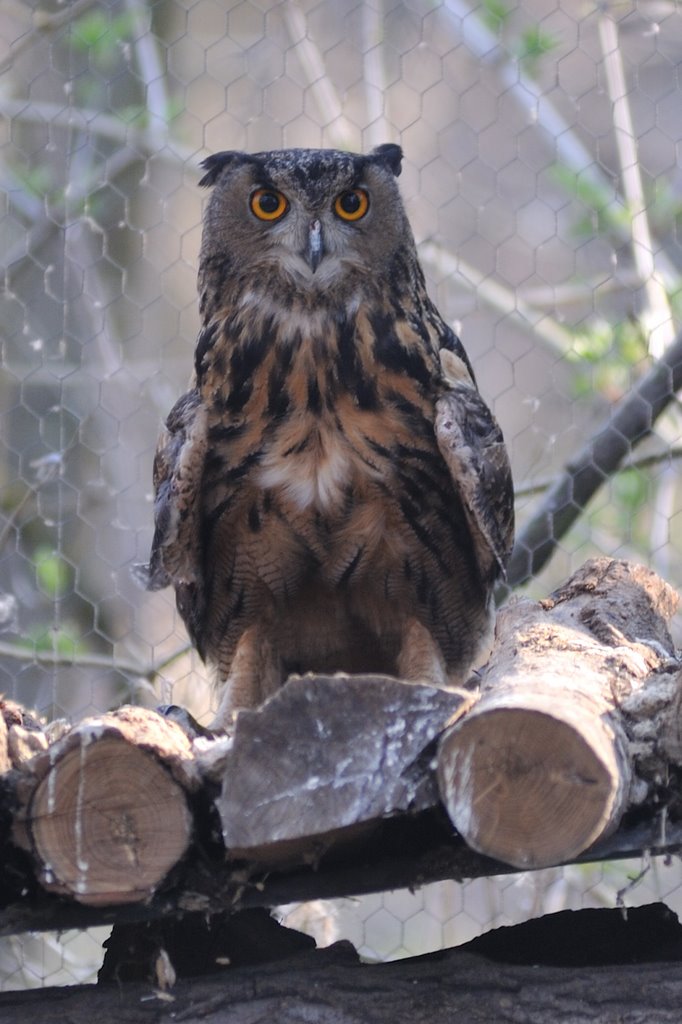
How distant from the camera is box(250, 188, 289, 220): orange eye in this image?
2.18 metres

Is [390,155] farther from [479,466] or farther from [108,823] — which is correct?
[108,823]

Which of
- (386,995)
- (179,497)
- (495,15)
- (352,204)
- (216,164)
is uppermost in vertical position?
(495,15)

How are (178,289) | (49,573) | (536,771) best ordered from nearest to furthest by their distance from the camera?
(536,771), (49,573), (178,289)

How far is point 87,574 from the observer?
142 inches

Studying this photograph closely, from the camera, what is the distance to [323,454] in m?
2.03

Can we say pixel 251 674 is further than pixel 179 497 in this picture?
Yes

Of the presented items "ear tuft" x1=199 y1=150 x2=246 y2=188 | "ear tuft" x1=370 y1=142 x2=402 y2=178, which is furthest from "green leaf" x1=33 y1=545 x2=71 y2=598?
"ear tuft" x1=370 y1=142 x2=402 y2=178

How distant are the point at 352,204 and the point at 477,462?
487mm

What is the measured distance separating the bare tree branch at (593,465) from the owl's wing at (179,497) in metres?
0.87

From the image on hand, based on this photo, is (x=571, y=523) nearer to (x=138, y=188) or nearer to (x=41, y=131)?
(x=138, y=188)

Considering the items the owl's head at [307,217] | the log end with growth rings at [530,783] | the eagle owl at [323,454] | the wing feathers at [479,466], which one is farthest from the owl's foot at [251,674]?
the log end with growth rings at [530,783]

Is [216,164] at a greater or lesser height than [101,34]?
lesser

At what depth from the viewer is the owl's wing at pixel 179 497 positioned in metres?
2.05

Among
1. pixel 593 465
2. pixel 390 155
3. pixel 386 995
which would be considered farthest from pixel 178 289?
pixel 386 995
